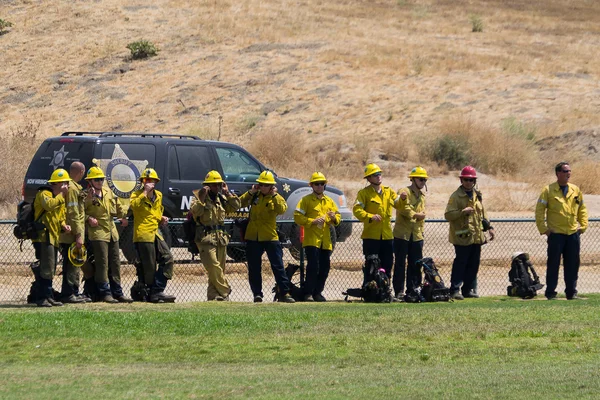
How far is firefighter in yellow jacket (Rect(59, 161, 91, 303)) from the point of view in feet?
46.3

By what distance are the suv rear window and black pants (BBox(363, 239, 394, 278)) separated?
477cm

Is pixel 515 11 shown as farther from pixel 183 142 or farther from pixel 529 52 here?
pixel 183 142

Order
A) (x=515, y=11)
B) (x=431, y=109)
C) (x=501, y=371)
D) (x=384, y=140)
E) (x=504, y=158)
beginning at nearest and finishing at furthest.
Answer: (x=501, y=371) < (x=504, y=158) < (x=384, y=140) < (x=431, y=109) < (x=515, y=11)

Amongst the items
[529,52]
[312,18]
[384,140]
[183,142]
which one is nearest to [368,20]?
[312,18]

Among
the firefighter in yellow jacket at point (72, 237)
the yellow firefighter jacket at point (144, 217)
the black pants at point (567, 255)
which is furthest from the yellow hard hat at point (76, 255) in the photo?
the black pants at point (567, 255)

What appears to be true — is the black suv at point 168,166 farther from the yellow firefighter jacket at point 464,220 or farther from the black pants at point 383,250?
the yellow firefighter jacket at point 464,220

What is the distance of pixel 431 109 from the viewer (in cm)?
4397

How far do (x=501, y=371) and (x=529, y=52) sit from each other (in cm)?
4560

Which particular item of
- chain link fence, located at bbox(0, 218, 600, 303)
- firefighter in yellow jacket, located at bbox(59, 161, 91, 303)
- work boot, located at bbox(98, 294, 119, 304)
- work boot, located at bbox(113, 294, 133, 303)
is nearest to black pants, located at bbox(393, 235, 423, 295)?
chain link fence, located at bbox(0, 218, 600, 303)

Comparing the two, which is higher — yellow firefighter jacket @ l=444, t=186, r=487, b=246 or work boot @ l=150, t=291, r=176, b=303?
yellow firefighter jacket @ l=444, t=186, r=487, b=246

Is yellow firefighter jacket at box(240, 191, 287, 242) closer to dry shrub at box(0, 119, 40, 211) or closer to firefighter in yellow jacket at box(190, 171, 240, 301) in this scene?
firefighter in yellow jacket at box(190, 171, 240, 301)

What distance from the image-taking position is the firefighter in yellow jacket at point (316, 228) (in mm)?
15227

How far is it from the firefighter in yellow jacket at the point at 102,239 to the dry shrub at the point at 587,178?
1995cm

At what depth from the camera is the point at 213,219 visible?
49.8ft
